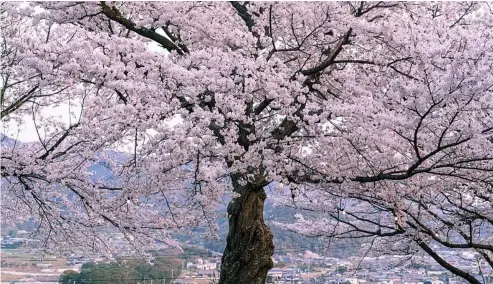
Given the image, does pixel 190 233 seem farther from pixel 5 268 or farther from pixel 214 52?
pixel 5 268

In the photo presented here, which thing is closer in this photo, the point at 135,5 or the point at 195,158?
the point at 195,158

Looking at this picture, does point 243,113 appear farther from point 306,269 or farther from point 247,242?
point 306,269

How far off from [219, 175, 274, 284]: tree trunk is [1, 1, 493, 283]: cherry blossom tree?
15 millimetres

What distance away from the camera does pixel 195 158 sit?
16.1 feet

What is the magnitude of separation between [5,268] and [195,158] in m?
16.8

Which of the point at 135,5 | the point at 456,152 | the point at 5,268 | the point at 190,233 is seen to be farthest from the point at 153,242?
the point at 5,268

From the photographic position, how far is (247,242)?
5582mm

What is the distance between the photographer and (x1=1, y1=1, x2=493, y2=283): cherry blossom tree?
14.3ft

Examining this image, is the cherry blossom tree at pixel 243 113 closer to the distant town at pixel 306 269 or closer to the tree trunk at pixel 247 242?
the tree trunk at pixel 247 242

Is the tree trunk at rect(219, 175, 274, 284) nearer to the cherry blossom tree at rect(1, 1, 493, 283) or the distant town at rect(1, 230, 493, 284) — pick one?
the cherry blossom tree at rect(1, 1, 493, 283)

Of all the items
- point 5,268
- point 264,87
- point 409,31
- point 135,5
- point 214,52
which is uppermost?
point 135,5

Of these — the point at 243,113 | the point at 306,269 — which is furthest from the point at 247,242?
the point at 306,269

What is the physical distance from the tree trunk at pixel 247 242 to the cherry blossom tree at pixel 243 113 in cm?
2

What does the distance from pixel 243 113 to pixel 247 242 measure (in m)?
1.63
